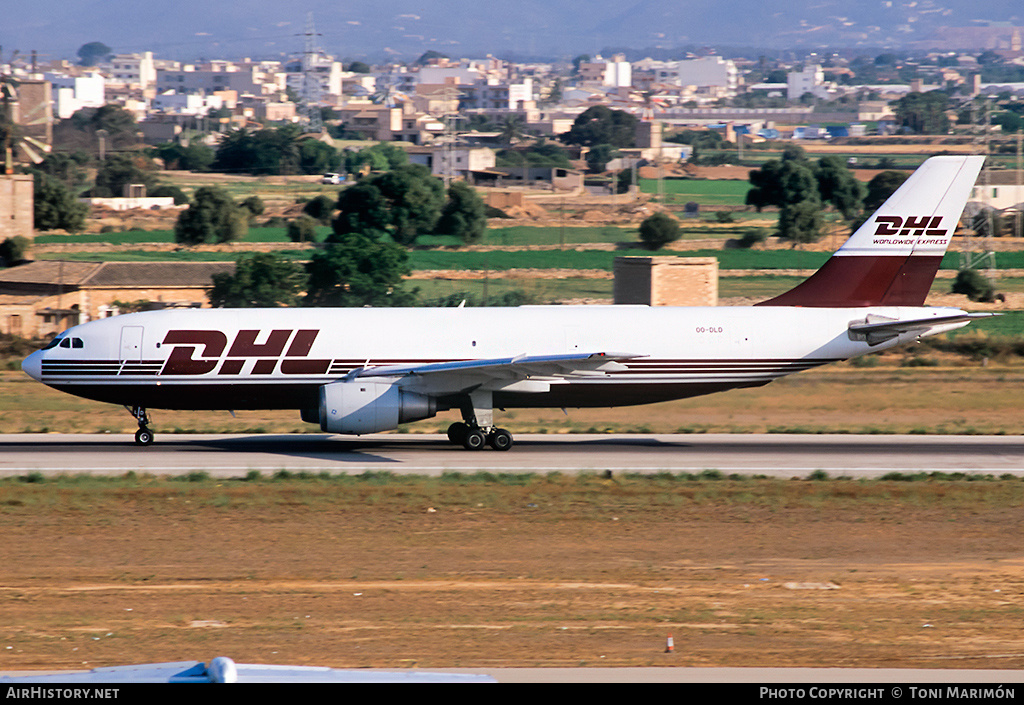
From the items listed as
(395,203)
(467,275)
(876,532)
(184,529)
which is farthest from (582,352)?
(395,203)

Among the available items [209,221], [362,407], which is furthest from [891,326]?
[209,221]

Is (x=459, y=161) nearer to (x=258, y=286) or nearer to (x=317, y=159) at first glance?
(x=317, y=159)

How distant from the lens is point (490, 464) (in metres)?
31.7

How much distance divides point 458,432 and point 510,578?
14.7 meters

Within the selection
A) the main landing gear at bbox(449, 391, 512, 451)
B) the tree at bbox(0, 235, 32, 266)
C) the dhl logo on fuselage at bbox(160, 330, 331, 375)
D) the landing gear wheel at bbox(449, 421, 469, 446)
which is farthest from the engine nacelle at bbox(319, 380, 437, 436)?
the tree at bbox(0, 235, 32, 266)

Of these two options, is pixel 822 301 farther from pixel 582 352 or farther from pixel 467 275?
pixel 467 275

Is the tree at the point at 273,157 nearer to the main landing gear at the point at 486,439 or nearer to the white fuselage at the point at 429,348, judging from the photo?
the white fuselage at the point at 429,348

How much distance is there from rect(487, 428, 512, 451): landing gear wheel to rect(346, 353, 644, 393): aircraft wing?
1.53 m

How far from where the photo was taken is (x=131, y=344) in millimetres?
33312

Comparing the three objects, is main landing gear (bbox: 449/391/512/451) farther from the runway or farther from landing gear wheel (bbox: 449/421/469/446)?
landing gear wheel (bbox: 449/421/469/446)

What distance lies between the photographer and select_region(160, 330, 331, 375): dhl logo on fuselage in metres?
33.0

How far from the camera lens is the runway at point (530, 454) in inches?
1216

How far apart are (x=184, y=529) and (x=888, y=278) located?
75.2 feet

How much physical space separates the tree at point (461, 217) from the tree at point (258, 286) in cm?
4620
